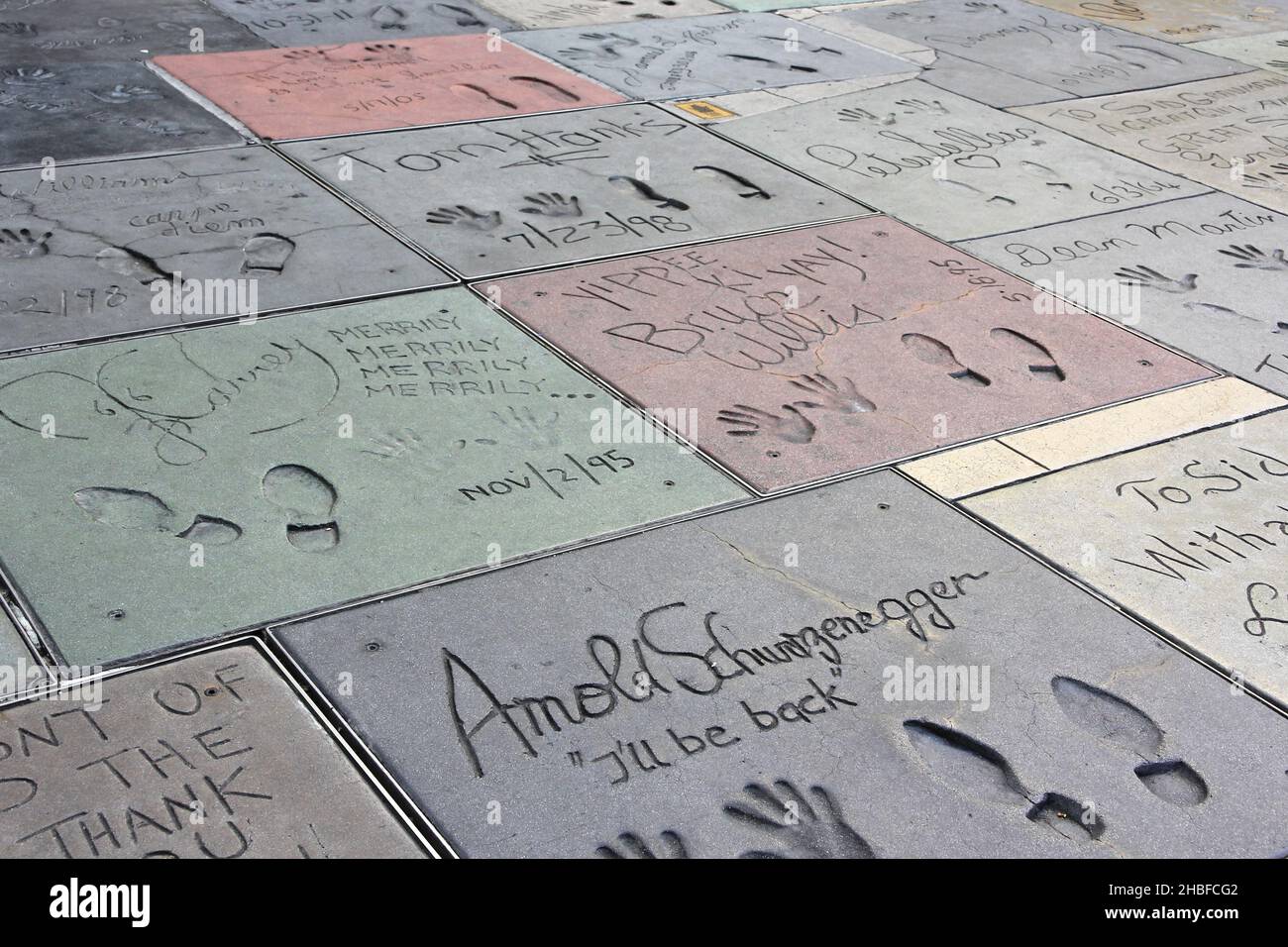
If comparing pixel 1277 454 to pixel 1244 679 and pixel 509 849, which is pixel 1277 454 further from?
pixel 509 849

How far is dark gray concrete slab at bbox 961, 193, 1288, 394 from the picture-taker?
4828 millimetres

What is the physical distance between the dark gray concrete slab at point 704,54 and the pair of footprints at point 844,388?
9.79 ft

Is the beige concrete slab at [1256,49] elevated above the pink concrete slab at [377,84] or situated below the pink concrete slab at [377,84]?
above

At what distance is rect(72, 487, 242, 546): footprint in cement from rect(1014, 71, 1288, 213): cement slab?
4865 mm

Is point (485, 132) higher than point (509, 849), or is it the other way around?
point (485, 132)

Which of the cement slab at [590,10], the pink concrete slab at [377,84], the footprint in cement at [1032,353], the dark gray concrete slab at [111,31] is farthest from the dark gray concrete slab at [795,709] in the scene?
the cement slab at [590,10]

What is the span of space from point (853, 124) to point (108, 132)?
3479mm

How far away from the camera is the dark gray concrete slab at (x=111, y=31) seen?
23.5 ft

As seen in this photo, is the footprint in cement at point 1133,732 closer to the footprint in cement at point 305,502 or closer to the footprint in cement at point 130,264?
the footprint in cement at point 305,502

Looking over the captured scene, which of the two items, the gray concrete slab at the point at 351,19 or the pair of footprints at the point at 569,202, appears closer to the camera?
the pair of footprints at the point at 569,202

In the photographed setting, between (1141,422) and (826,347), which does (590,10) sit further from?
(1141,422)

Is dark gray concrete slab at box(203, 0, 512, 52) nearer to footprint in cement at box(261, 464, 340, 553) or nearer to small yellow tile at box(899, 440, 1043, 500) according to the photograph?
footprint in cement at box(261, 464, 340, 553)
